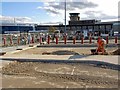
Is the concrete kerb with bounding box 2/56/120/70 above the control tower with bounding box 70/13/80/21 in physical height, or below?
below

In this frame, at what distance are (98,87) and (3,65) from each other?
6.12 meters

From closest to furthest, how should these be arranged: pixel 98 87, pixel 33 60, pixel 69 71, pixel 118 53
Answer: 1. pixel 98 87
2. pixel 69 71
3. pixel 33 60
4. pixel 118 53

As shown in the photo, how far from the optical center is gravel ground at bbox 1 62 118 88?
8.80 meters

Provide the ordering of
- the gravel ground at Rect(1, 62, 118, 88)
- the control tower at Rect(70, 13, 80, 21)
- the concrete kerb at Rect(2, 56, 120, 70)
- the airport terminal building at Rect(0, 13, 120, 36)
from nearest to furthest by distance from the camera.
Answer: the gravel ground at Rect(1, 62, 118, 88) → the concrete kerb at Rect(2, 56, 120, 70) → the airport terminal building at Rect(0, 13, 120, 36) → the control tower at Rect(70, 13, 80, 21)

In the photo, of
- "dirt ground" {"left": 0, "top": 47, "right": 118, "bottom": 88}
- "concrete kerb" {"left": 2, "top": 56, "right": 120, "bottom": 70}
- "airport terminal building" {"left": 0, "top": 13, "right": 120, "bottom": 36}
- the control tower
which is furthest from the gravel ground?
the control tower

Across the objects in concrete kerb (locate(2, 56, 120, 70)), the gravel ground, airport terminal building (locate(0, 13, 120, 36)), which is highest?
airport terminal building (locate(0, 13, 120, 36))

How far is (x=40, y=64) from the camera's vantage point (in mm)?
13289

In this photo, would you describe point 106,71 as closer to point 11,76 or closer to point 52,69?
point 52,69

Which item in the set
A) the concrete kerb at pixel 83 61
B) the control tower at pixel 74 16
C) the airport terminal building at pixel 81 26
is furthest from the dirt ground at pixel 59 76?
the control tower at pixel 74 16

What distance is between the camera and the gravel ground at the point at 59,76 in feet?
28.9

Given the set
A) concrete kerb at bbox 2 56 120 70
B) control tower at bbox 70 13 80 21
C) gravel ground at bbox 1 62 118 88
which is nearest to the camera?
gravel ground at bbox 1 62 118 88

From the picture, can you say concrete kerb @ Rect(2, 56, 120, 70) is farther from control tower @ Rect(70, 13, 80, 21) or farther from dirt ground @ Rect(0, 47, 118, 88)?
control tower @ Rect(70, 13, 80, 21)

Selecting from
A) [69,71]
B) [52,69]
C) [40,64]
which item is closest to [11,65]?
[40,64]

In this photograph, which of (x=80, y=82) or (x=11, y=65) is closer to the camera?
(x=80, y=82)
